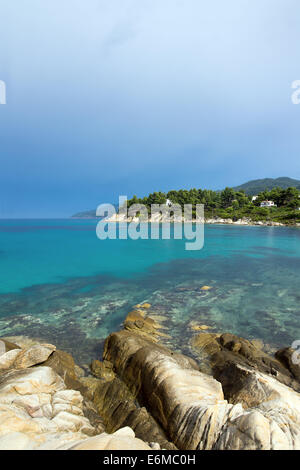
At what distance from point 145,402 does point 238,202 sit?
485ft

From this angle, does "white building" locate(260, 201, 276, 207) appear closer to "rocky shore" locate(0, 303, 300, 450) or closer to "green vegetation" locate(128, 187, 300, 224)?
"green vegetation" locate(128, 187, 300, 224)

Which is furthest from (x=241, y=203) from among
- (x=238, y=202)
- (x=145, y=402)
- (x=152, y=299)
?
(x=145, y=402)

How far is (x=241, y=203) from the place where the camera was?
138125 mm

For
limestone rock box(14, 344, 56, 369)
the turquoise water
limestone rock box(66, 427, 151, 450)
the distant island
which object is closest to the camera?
limestone rock box(66, 427, 151, 450)

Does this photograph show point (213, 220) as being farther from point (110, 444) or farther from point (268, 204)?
point (110, 444)

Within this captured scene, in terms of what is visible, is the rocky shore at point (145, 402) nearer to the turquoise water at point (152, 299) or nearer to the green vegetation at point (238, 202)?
the turquoise water at point (152, 299)

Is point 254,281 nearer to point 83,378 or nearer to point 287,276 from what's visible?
point 287,276

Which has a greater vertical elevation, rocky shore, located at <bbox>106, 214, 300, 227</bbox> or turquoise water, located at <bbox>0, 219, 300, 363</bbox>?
rocky shore, located at <bbox>106, 214, 300, 227</bbox>

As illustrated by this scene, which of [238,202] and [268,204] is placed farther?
[238,202]

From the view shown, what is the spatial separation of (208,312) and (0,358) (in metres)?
11.4

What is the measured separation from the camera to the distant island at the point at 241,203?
353 ft

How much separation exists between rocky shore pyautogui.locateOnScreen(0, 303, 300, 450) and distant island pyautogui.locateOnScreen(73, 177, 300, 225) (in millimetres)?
111273

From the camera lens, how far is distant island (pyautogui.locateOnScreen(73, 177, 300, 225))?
353 ft

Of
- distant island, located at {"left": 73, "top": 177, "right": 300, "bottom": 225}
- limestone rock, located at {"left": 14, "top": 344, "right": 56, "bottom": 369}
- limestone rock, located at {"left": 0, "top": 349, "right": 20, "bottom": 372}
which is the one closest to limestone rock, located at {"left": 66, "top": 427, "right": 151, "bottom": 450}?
limestone rock, located at {"left": 14, "top": 344, "right": 56, "bottom": 369}
